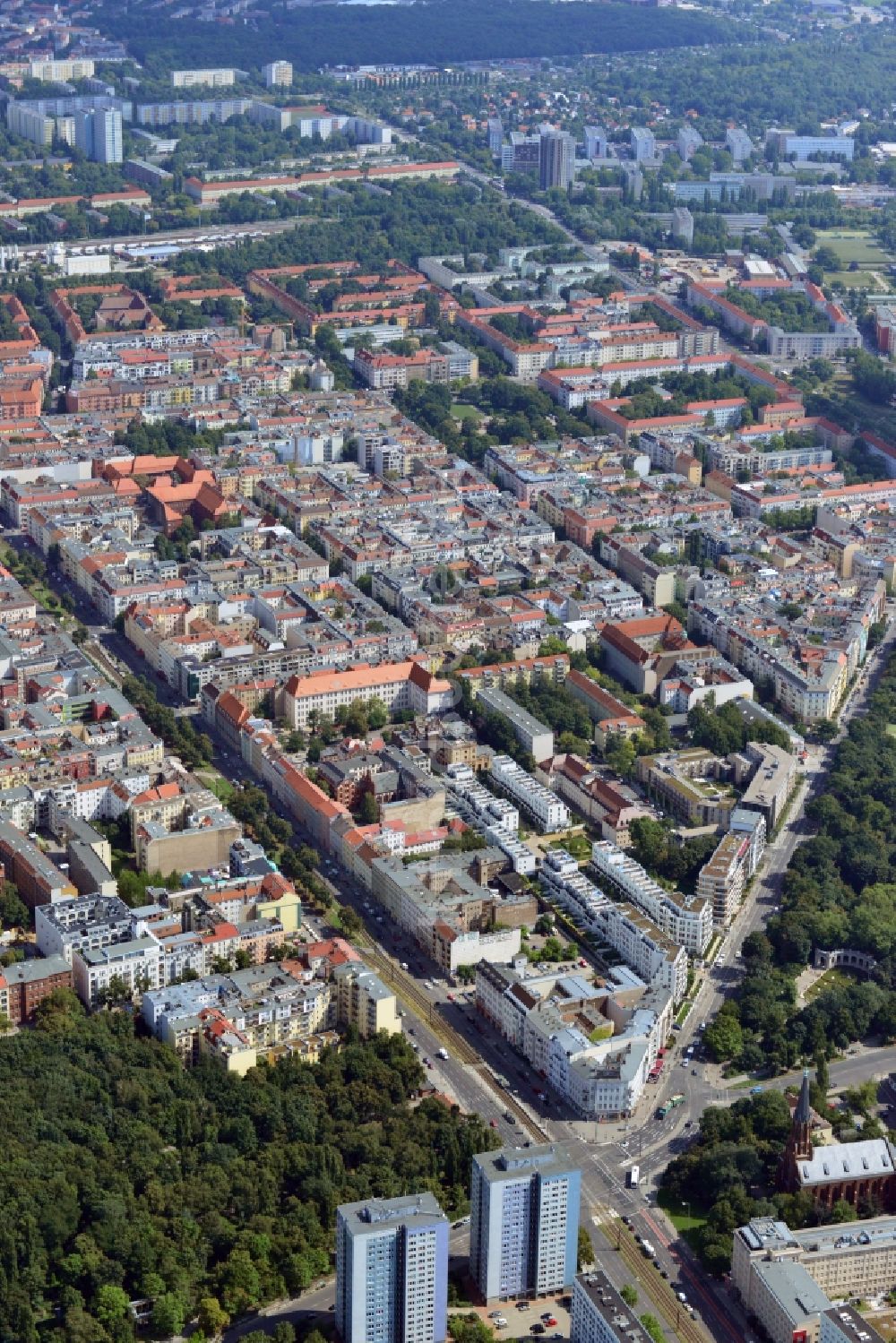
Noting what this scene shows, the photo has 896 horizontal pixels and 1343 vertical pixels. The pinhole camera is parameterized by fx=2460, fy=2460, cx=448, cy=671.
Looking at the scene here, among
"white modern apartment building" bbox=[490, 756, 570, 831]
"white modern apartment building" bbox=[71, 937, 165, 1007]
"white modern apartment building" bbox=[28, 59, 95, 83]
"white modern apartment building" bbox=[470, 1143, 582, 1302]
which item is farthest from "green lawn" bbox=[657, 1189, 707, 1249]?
"white modern apartment building" bbox=[28, 59, 95, 83]

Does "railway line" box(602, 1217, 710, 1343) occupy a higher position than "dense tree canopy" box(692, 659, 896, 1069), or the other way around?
"dense tree canopy" box(692, 659, 896, 1069)

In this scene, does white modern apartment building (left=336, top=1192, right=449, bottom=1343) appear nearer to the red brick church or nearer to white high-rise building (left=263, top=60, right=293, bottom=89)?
the red brick church

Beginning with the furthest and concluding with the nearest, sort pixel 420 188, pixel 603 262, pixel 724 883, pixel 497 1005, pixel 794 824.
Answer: pixel 420 188 < pixel 603 262 < pixel 794 824 < pixel 724 883 < pixel 497 1005

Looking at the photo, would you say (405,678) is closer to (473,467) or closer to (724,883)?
(724,883)

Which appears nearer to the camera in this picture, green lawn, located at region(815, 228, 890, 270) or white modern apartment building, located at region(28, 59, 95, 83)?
green lawn, located at region(815, 228, 890, 270)

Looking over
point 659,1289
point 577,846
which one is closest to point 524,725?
point 577,846

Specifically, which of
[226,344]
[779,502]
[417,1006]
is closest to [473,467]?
[779,502]

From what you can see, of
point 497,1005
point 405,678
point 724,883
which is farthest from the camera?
point 405,678
